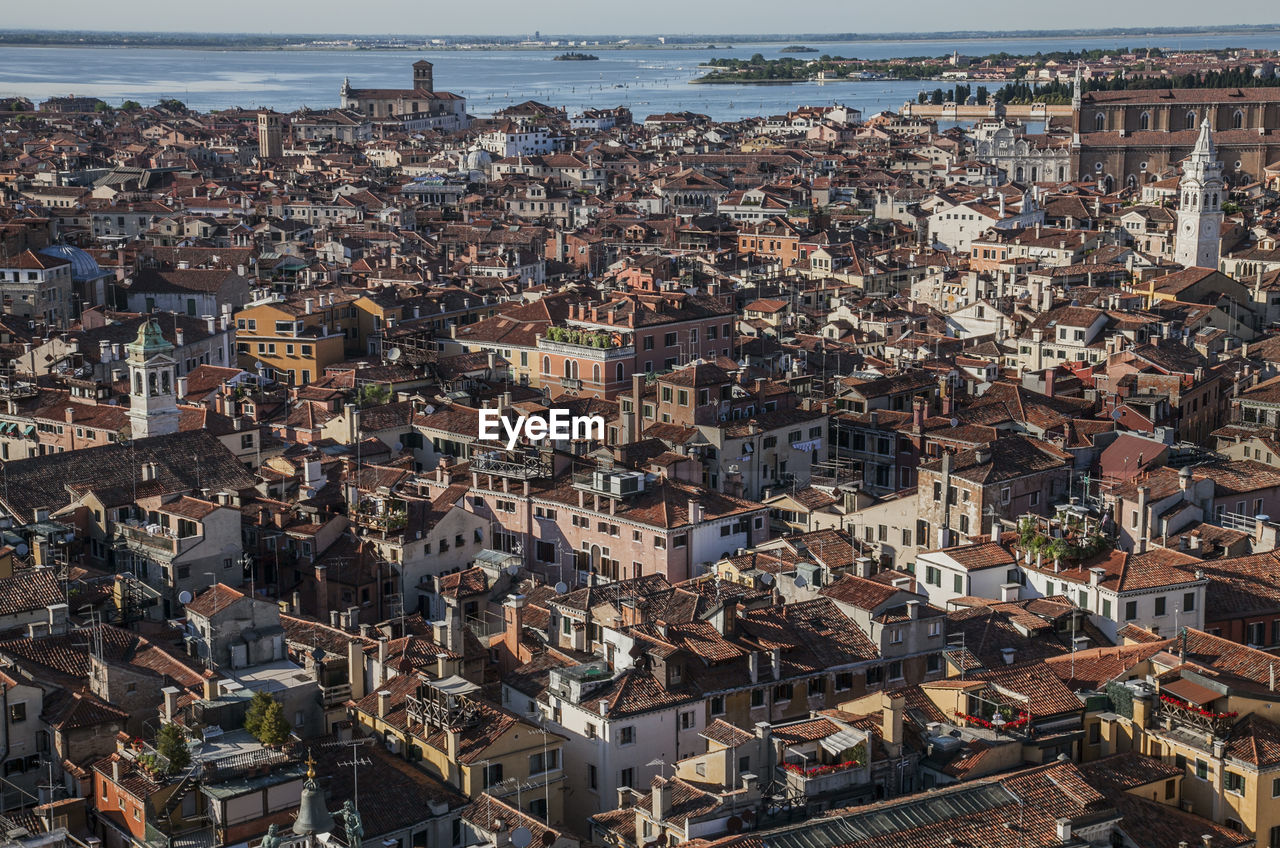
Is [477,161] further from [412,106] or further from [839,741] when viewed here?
[839,741]

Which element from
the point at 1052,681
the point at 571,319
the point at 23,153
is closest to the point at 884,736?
the point at 1052,681

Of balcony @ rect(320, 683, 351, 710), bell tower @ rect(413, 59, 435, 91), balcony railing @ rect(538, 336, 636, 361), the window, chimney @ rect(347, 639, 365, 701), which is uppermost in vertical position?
bell tower @ rect(413, 59, 435, 91)

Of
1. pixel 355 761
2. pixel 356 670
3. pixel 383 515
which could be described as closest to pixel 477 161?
pixel 383 515

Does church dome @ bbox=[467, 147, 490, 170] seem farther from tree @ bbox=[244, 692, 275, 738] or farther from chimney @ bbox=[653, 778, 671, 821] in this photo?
chimney @ bbox=[653, 778, 671, 821]

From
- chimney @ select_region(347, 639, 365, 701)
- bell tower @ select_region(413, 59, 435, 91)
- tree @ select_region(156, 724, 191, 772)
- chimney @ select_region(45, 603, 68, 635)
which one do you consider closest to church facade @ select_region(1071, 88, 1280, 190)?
chimney @ select_region(347, 639, 365, 701)

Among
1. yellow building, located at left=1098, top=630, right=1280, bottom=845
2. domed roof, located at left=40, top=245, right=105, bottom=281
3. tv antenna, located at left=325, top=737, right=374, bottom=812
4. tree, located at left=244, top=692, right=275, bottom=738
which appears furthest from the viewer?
domed roof, located at left=40, top=245, right=105, bottom=281

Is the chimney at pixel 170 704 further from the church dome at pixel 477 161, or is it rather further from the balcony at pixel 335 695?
the church dome at pixel 477 161

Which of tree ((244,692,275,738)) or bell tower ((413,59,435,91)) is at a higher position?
bell tower ((413,59,435,91))
